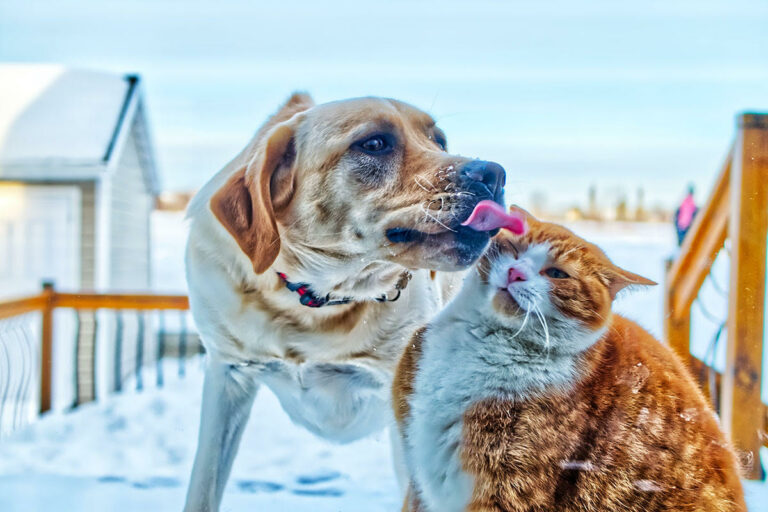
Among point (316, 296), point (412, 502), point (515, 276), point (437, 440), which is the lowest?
point (412, 502)

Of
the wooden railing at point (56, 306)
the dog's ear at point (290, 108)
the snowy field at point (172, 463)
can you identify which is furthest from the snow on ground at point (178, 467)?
the dog's ear at point (290, 108)

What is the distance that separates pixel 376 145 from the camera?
2.37 ft

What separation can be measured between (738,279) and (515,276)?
234 mm

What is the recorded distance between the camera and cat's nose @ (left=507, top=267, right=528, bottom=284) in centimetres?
62

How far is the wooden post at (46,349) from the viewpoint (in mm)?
1141

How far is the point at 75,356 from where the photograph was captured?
142cm

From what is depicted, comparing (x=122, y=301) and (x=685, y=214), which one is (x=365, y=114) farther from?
(x=122, y=301)

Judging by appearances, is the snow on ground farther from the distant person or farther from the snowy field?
the distant person

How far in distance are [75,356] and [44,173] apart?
632 millimetres

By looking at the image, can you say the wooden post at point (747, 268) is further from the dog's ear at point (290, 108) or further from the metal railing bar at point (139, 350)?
the metal railing bar at point (139, 350)

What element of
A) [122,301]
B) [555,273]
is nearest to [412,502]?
[555,273]

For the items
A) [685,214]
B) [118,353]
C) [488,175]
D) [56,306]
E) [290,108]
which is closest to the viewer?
[488,175]

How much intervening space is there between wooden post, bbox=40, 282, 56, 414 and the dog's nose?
92 centimetres

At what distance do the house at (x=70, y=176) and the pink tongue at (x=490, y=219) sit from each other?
19.5 inches
